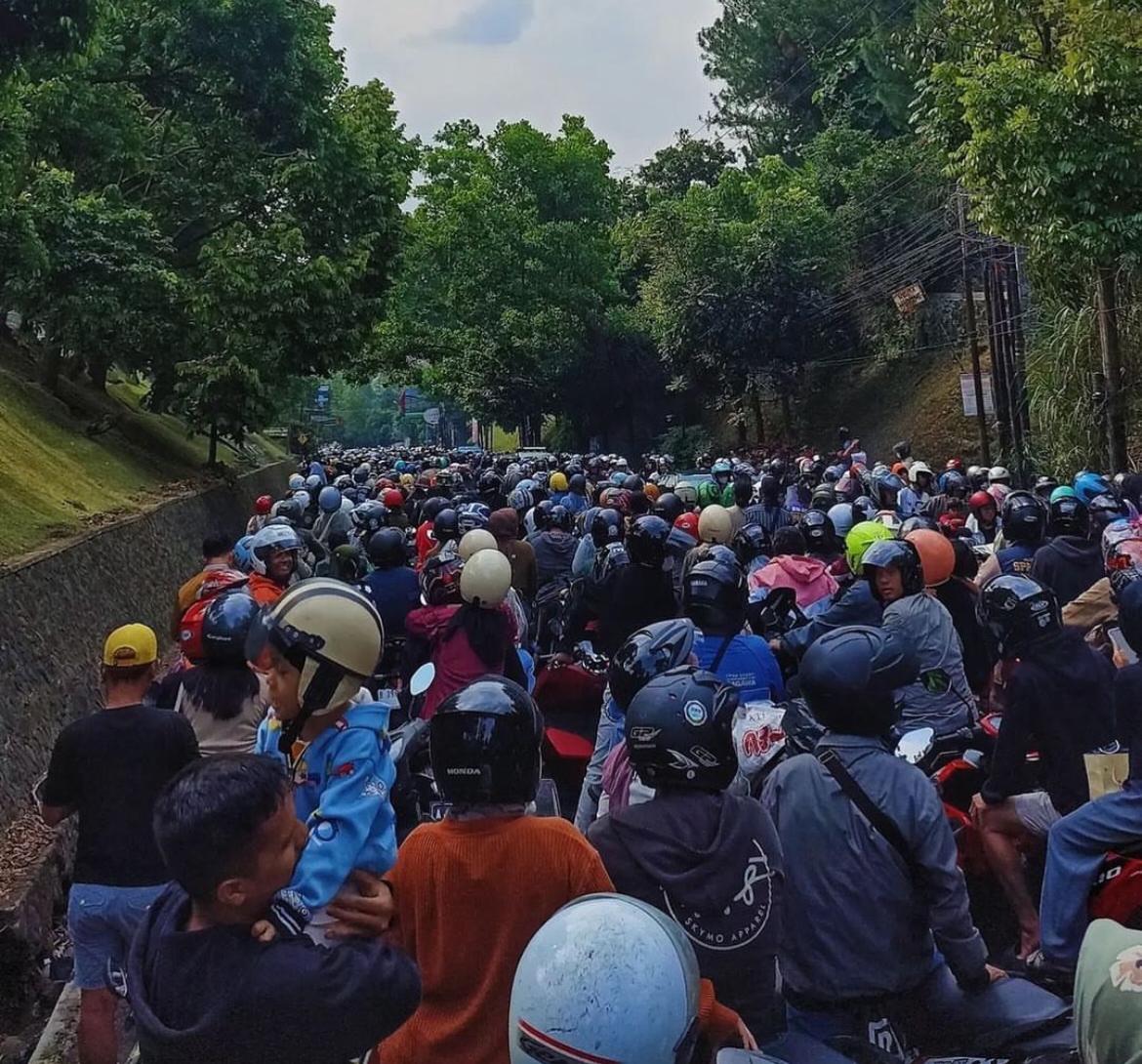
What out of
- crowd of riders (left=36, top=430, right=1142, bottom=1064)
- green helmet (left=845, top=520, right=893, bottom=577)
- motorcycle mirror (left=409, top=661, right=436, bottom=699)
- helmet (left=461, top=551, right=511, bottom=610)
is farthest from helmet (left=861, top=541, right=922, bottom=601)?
motorcycle mirror (left=409, top=661, right=436, bottom=699)

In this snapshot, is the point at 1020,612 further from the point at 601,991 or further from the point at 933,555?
the point at 601,991

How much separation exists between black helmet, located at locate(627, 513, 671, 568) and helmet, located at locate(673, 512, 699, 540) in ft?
7.31

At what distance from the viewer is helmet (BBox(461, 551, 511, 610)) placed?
245 inches

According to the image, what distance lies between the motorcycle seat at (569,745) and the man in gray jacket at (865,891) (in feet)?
10.0

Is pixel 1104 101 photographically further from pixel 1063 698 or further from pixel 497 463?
pixel 497 463

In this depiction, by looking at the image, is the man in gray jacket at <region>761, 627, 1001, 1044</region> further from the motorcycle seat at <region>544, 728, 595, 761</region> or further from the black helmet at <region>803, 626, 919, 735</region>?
the motorcycle seat at <region>544, 728, 595, 761</region>

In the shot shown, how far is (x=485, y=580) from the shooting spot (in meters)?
6.21

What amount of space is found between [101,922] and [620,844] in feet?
7.55

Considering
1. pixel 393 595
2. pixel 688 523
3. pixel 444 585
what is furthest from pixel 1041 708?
pixel 688 523

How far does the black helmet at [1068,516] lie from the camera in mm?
7953

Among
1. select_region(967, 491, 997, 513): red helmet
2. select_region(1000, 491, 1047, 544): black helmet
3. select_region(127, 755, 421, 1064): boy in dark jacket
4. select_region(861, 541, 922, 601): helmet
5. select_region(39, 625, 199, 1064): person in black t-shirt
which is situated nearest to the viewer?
select_region(127, 755, 421, 1064): boy in dark jacket

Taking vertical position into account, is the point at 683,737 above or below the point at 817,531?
below

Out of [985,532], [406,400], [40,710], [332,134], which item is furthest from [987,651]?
[406,400]

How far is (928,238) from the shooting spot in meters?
31.1
